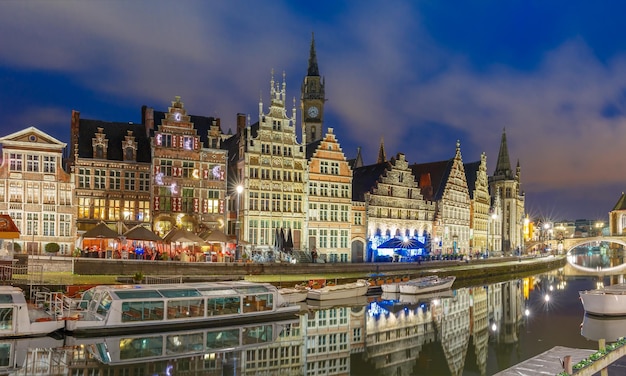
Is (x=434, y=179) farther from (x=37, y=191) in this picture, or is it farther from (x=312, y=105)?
(x=37, y=191)

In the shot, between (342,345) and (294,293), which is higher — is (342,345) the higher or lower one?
the lower one

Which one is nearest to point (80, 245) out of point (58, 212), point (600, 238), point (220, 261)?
point (58, 212)

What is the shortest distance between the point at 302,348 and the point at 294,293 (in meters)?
10.3

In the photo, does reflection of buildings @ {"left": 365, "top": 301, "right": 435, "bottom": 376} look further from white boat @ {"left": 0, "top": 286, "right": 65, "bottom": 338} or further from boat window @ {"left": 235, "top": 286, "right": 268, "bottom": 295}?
white boat @ {"left": 0, "top": 286, "right": 65, "bottom": 338}

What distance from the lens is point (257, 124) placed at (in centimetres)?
4969

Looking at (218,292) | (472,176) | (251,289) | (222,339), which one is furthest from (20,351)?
(472,176)

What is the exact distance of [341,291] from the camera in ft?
119

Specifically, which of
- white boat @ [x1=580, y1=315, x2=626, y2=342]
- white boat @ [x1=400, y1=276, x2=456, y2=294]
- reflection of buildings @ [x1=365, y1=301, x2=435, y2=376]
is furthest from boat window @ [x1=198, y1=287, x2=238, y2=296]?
white boat @ [x1=580, y1=315, x2=626, y2=342]

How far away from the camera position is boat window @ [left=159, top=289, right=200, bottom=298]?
2609 cm

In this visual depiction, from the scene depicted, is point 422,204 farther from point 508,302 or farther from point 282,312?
point 282,312

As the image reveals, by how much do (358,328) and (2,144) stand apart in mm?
26466

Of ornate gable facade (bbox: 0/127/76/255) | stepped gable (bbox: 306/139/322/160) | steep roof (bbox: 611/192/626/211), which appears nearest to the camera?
ornate gable facade (bbox: 0/127/76/255)

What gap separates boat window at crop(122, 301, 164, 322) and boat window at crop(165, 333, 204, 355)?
5.21 ft

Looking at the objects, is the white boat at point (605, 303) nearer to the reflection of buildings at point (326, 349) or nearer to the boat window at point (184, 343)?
the reflection of buildings at point (326, 349)
